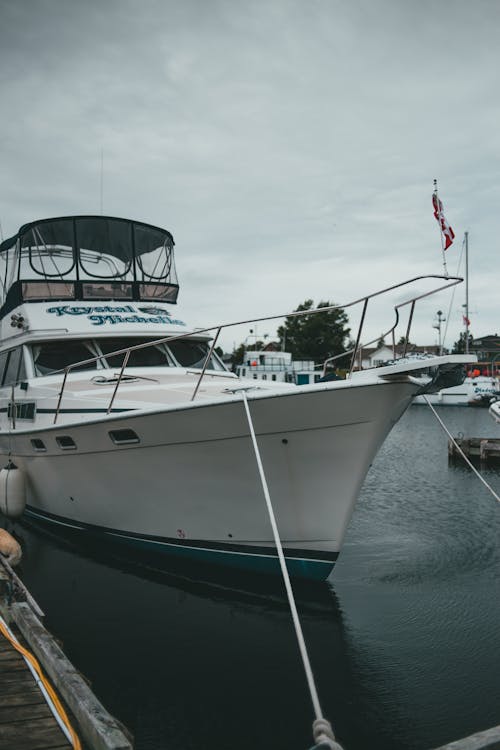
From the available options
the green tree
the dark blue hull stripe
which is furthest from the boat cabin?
the green tree

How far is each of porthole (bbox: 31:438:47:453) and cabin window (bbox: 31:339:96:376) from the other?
1.31 metres

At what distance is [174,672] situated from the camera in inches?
235

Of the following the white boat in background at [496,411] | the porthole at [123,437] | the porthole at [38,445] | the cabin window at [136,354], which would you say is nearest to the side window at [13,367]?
the cabin window at [136,354]

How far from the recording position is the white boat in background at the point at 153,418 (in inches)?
266

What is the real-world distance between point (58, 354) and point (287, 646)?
611 centimetres

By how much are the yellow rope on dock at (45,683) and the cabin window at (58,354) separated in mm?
5358

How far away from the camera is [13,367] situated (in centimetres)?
1077

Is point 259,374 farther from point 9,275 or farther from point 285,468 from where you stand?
point 285,468

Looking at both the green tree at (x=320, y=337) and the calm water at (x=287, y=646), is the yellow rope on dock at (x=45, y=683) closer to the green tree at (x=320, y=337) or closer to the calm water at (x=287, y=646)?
the calm water at (x=287, y=646)

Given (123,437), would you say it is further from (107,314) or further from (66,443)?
(107,314)

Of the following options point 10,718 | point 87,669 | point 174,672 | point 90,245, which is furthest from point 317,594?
point 90,245

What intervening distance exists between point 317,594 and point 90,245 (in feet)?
23.3

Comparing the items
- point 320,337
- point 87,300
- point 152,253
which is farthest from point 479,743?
point 320,337

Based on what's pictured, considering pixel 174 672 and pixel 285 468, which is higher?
pixel 285 468
